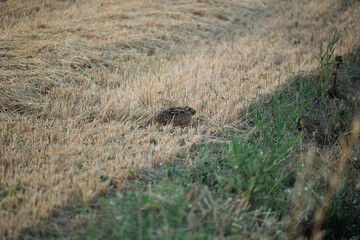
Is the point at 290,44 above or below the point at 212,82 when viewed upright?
above

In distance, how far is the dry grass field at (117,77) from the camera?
2.77 metres

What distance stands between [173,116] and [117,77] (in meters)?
1.76

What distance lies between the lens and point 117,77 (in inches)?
195

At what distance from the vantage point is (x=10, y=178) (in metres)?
2.61

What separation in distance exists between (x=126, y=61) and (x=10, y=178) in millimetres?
3507

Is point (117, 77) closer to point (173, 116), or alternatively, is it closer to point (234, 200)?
point (173, 116)

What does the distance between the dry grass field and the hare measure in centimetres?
12

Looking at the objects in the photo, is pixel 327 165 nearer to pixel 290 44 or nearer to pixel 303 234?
pixel 303 234

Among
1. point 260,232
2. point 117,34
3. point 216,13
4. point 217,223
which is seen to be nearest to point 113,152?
point 217,223

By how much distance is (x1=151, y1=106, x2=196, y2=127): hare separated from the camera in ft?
12.1

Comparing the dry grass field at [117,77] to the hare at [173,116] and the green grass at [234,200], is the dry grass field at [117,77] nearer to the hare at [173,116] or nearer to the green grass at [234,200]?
the hare at [173,116]

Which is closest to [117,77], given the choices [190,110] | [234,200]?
[190,110]

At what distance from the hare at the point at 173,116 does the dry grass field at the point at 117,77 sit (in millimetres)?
118

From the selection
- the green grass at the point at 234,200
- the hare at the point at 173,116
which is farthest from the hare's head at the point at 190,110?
the green grass at the point at 234,200
